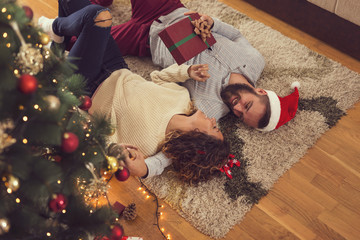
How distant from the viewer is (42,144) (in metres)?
0.87

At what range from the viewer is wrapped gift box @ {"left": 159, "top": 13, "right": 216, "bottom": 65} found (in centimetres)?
157

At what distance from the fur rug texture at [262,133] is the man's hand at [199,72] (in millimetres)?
263

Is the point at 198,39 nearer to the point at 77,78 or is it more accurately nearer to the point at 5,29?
the point at 77,78

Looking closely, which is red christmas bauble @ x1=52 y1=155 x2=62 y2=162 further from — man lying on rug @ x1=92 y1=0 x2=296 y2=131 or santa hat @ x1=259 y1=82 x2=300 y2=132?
santa hat @ x1=259 y1=82 x2=300 y2=132

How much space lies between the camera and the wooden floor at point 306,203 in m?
1.42

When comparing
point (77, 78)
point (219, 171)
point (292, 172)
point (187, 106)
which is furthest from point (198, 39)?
point (77, 78)

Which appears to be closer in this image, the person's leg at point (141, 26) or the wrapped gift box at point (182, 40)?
the wrapped gift box at point (182, 40)

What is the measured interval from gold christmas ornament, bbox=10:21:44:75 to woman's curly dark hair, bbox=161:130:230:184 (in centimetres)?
75

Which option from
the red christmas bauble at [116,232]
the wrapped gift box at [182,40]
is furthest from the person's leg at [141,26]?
the red christmas bauble at [116,232]

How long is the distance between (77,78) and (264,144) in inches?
40.3

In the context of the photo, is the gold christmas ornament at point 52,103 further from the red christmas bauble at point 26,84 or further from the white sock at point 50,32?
the white sock at point 50,32

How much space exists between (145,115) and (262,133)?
60 centimetres

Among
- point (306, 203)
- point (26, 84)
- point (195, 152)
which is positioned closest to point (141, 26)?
point (195, 152)

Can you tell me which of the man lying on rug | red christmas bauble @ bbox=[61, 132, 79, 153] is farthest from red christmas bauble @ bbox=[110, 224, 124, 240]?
the man lying on rug
